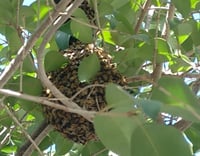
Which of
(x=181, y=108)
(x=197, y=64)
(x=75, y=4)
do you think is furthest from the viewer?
(x=197, y=64)

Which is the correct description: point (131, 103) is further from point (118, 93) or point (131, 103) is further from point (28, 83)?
point (28, 83)

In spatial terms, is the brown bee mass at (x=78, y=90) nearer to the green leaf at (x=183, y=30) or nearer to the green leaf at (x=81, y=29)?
the green leaf at (x=81, y=29)

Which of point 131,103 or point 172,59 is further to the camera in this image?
point 172,59

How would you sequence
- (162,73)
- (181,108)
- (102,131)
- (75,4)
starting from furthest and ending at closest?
(162,73) < (75,4) < (102,131) < (181,108)

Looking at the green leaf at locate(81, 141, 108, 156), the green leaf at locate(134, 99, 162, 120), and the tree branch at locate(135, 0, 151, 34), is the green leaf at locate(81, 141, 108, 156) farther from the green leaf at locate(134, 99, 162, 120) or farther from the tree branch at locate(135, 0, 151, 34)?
the green leaf at locate(134, 99, 162, 120)

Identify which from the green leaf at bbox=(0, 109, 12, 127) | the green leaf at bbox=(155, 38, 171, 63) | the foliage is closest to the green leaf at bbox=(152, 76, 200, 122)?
the foliage

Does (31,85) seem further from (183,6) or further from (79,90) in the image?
(183,6)

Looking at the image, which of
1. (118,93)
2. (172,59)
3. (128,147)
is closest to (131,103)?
(118,93)

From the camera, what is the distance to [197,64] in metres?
1.24

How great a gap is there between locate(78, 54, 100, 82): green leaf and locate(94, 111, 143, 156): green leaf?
0.32m

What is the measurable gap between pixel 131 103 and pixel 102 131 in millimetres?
121

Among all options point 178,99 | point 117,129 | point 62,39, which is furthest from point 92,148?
point 178,99

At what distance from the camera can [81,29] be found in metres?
1.28

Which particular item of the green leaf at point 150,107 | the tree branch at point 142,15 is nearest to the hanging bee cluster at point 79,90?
the tree branch at point 142,15
